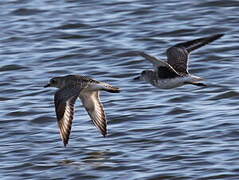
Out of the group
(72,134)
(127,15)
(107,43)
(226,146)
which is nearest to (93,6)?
(127,15)

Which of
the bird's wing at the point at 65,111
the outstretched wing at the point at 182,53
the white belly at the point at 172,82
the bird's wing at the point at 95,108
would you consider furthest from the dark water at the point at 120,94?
the outstretched wing at the point at 182,53

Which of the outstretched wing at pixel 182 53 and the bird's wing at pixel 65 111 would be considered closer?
the bird's wing at pixel 65 111

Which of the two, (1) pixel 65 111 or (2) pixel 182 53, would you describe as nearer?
(1) pixel 65 111

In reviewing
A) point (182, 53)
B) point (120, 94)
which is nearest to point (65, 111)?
point (182, 53)

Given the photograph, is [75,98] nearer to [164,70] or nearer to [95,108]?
[95,108]

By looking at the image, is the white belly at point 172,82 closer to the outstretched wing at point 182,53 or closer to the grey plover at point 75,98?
the outstretched wing at point 182,53

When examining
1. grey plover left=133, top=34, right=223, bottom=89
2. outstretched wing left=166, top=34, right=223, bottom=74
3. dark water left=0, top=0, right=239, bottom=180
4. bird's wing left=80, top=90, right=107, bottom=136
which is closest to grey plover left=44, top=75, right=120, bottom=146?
bird's wing left=80, top=90, right=107, bottom=136

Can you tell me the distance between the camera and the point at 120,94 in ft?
48.6

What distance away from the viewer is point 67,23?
19.4 meters

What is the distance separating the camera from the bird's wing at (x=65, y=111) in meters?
11.8

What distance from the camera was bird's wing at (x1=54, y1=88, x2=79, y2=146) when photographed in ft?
38.7

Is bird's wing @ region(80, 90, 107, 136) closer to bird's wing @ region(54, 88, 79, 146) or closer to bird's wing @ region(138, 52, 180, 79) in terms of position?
bird's wing @ region(54, 88, 79, 146)

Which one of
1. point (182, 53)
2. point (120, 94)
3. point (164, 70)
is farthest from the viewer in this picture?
point (120, 94)

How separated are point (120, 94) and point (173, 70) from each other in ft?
9.68
